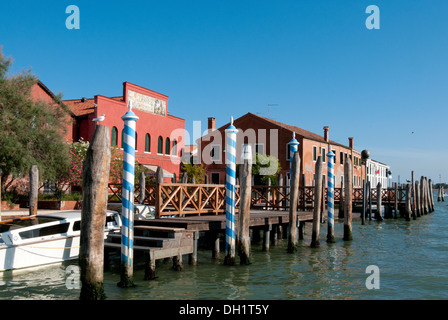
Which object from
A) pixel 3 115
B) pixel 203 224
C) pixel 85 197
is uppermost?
pixel 3 115

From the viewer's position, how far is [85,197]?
7.43m

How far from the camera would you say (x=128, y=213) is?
28.8 ft

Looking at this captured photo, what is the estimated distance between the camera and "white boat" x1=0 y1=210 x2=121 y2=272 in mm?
10258

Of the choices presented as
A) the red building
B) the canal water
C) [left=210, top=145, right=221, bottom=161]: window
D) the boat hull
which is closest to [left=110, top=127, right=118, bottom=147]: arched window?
the red building

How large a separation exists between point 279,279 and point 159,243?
300 cm

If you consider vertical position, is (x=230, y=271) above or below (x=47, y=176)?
below

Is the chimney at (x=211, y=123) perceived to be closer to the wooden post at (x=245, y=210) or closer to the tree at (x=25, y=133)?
the tree at (x=25, y=133)

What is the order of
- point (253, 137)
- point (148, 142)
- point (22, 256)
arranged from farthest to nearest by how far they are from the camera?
1. point (253, 137)
2. point (148, 142)
3. point (22, 256)

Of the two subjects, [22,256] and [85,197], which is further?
[22,256]

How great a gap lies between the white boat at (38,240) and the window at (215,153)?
1211 inches
